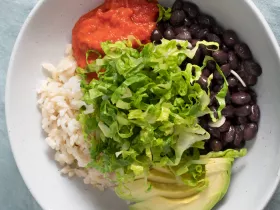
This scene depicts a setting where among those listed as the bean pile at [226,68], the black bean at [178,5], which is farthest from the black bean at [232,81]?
the black bean at [178,5]

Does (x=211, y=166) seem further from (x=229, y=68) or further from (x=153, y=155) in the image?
(x=229, y=68)

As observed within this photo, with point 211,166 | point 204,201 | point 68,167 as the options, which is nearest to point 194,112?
point 211,166

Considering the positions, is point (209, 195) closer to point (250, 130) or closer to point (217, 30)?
point (250, 130)

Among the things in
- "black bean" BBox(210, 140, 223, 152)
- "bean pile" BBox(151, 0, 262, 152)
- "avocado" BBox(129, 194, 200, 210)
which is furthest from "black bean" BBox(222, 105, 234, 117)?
"avocado" BBox(129, 194, 200, 210)

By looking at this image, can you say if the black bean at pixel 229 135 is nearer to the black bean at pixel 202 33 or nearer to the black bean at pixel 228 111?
the black bean at pixel 228 111

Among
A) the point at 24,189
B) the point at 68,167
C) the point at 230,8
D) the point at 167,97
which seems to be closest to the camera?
the point at 167,97

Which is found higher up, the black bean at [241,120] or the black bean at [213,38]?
the black bean at [213,38]
